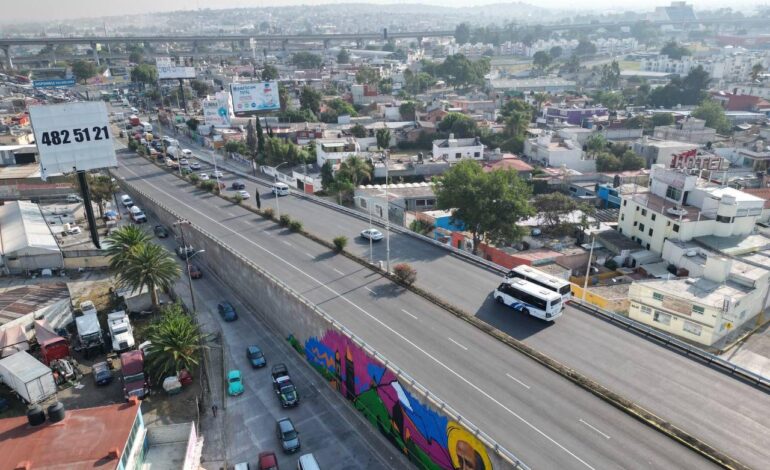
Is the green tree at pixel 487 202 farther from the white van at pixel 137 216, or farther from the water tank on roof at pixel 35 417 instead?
the white van at pixel 137 216

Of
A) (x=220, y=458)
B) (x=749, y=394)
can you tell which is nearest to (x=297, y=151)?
(x=220, y=458)

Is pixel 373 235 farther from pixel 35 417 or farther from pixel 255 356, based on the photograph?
pixel 35 417

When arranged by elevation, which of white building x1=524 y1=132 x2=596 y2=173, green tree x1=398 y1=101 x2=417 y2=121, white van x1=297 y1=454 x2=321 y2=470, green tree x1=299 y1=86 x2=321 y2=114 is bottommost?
white van x1=297 y1=454 x2=321 y2=470

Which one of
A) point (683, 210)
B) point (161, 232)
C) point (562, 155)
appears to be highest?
point (683, 210)

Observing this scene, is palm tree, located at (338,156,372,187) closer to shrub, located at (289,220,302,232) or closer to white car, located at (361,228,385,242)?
shrub, located at (289,220,302,232)

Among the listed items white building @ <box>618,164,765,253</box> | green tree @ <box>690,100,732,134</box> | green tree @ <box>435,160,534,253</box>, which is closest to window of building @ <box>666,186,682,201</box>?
white building @ <box>618,164,765,253</box>

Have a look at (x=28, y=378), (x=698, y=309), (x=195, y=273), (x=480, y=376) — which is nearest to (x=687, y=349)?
(x=480, y=376)
